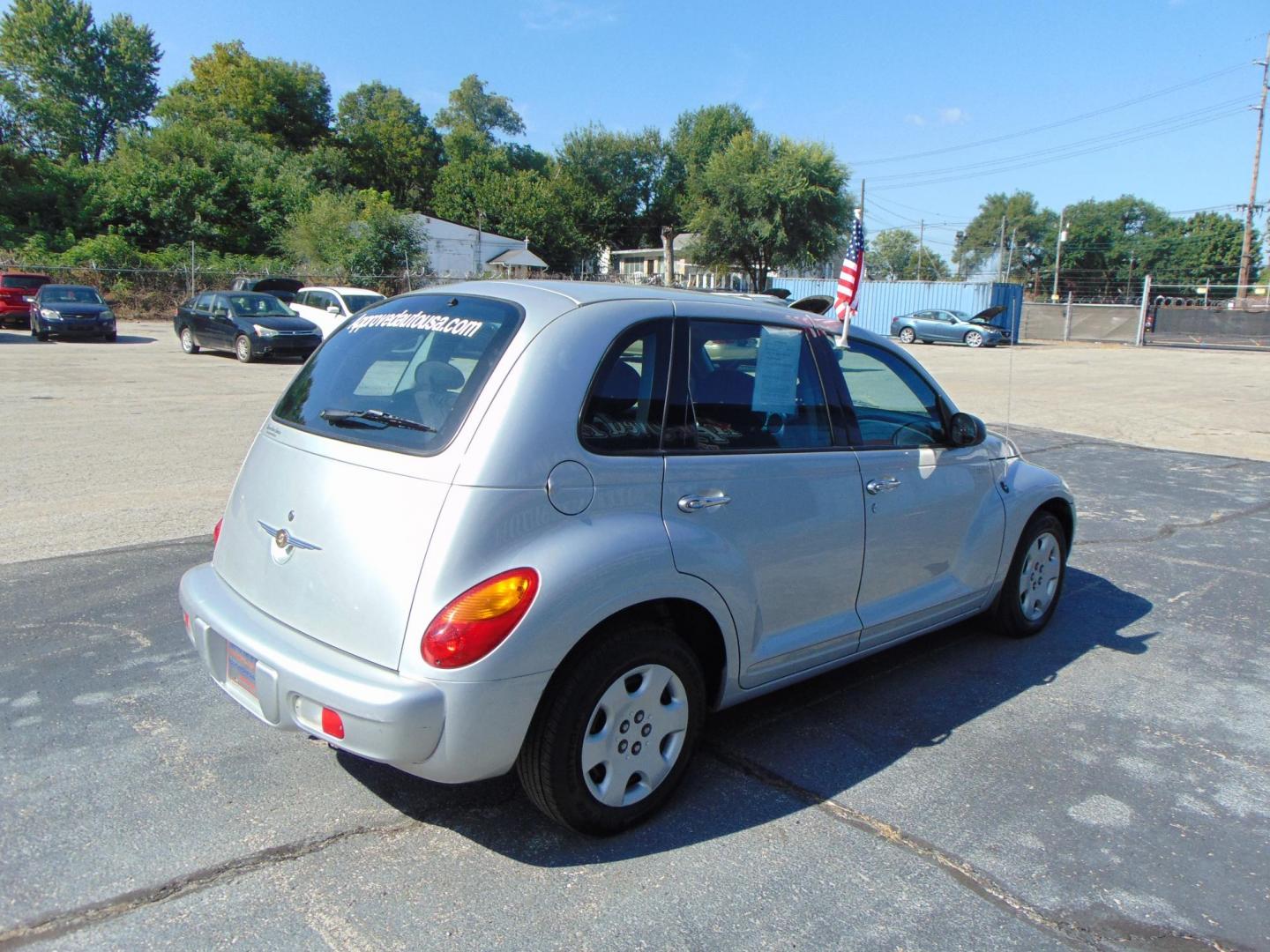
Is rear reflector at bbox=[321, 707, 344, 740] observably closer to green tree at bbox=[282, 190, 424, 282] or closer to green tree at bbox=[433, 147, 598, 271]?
green tree at bbox=[282, 190, 424, 282]

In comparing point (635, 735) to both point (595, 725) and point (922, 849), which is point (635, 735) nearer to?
point (595, 725)

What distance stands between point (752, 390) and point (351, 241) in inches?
1500

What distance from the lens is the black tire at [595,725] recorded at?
277 cm

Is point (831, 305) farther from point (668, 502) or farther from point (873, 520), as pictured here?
point (668, 502)

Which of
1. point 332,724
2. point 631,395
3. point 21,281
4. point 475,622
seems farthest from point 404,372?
point 21,281

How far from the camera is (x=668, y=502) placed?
303cm

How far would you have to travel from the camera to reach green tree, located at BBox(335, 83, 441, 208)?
6806 centimetres

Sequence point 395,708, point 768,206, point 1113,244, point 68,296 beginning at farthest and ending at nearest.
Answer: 1. point 1113,244
2. point 768,206
3. point 68,296
4. point 395,708

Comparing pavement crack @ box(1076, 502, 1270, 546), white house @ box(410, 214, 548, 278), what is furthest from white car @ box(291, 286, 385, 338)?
white house @ box(410, 214, 548, 278)

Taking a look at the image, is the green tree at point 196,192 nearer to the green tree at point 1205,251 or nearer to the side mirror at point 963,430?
the side mirror at point 963,430

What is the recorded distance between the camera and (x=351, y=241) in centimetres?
3825

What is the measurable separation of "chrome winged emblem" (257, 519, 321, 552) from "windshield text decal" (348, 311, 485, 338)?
0.85 metres

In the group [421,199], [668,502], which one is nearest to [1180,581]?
[668,502]

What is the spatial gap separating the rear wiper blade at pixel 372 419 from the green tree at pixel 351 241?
119 feet
